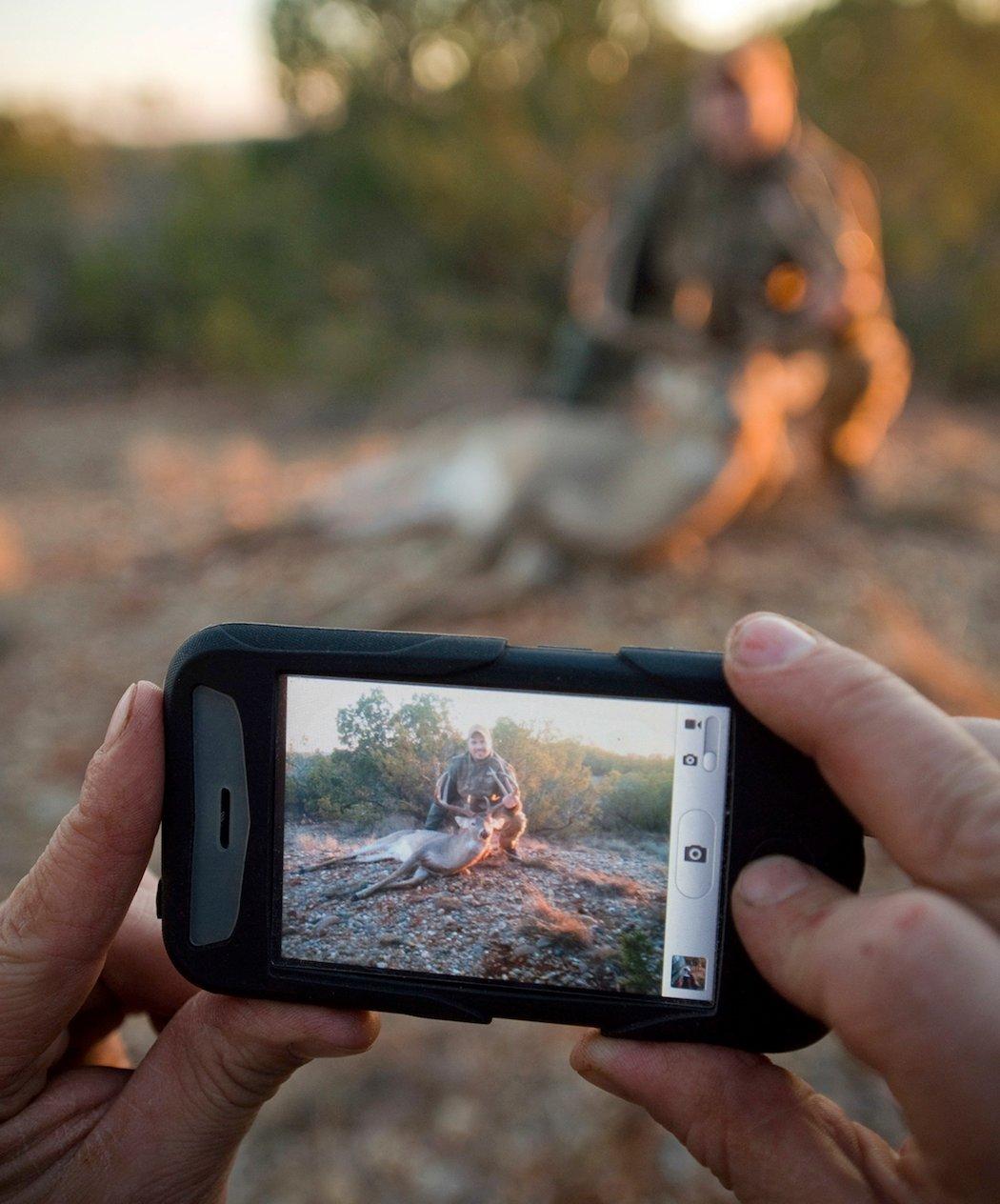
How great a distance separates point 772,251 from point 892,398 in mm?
804

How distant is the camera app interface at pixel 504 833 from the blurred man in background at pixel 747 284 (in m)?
2.26

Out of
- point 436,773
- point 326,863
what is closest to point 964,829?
point 436,773

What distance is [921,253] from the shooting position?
5762 mm

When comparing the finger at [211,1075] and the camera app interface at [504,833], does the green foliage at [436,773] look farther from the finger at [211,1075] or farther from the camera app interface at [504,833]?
the finger at [211,1075]

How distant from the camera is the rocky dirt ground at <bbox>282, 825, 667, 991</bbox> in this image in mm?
860

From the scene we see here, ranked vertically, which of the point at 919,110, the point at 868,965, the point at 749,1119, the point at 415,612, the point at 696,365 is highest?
the point at 919,110

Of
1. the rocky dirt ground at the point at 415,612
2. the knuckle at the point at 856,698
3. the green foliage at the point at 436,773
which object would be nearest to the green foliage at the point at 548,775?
the green foliage at the point at 436,773

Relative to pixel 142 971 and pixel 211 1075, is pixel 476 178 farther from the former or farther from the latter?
pixel 211 1075

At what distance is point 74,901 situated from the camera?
2.62ft

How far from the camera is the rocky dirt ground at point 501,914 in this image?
86 centimetres

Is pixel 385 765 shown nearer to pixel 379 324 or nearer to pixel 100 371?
pixel 379 324

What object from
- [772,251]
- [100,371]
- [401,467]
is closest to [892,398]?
[772,251]

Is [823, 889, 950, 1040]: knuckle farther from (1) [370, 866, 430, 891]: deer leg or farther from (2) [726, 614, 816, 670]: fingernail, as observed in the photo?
(1) [370, 866, 430, 891]: deer leg

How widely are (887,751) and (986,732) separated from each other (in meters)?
0.08
